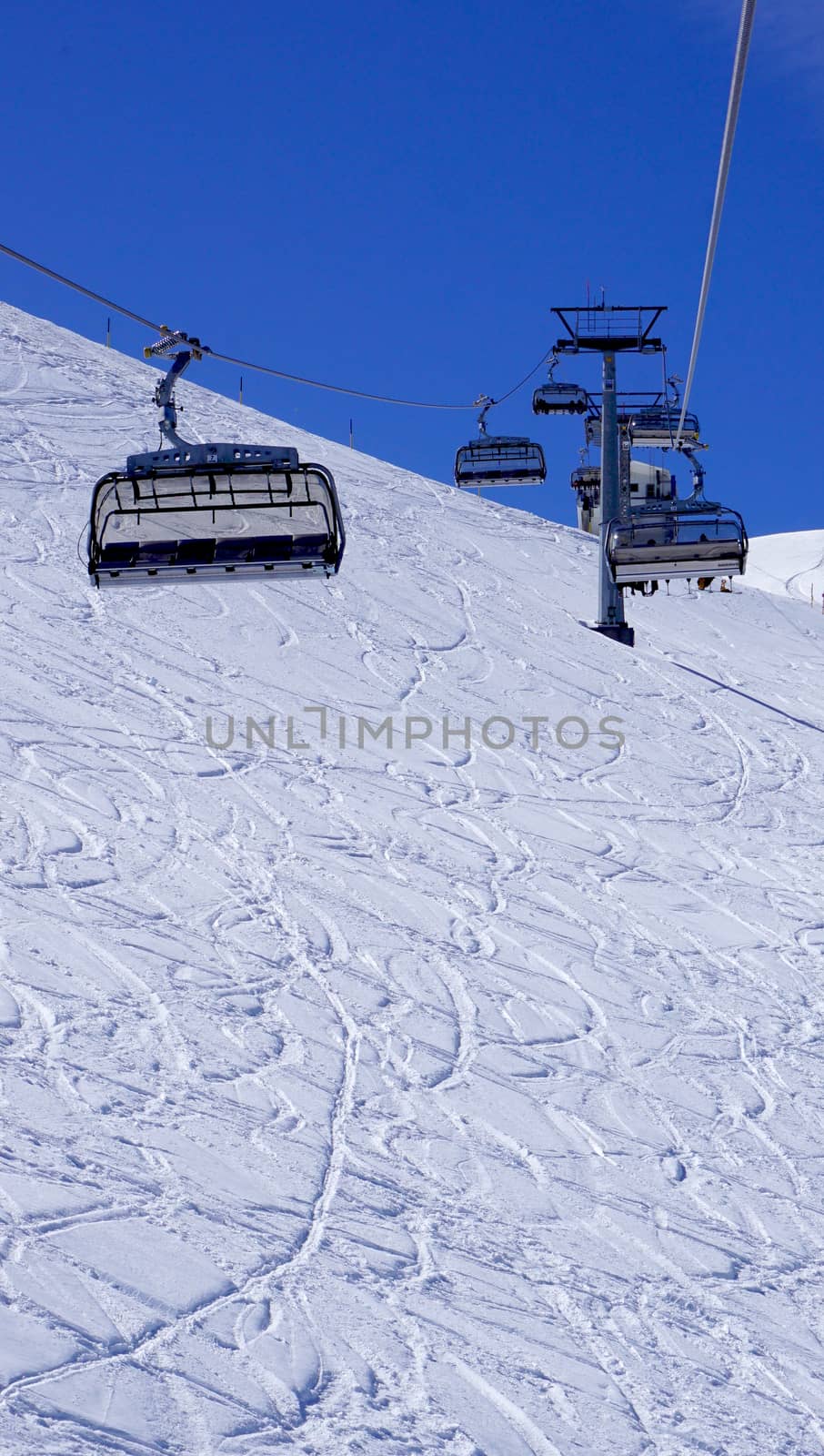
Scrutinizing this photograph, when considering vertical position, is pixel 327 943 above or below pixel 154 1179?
above

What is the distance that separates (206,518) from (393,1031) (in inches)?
218

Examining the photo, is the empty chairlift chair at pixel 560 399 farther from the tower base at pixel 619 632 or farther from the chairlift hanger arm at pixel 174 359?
the chairlift hanger arm at pixel 174 359

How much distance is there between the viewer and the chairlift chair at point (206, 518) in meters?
8.53

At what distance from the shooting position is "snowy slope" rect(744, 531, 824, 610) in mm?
56844

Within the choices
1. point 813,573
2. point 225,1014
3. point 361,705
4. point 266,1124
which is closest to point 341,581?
point 361,705

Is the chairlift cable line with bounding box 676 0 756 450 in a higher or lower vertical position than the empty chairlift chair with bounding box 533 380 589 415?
lower

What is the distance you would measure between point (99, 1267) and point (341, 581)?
53.3ft

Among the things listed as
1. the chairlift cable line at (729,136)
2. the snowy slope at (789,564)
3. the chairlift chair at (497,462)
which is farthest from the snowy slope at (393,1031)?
the snowy slope at (789,564)

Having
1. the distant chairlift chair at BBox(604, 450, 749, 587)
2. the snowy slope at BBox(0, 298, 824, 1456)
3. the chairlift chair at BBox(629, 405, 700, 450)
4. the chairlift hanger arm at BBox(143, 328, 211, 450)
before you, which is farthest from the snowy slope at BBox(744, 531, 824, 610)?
the chairlift hanger arm at BBox(143, 328, 211, 450)

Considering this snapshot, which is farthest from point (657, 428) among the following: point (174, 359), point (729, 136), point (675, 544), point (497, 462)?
point (729, 136)

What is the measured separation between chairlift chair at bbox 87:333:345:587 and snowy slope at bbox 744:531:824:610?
46.1m

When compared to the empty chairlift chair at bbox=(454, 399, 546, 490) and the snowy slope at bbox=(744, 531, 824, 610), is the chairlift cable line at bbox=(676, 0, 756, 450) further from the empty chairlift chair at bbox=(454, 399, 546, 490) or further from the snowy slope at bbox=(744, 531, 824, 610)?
the snowy slope at bbox=(744, 531, 824, 610)

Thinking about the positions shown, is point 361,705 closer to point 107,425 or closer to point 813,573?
point 107,425

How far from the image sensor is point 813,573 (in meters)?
59.5
